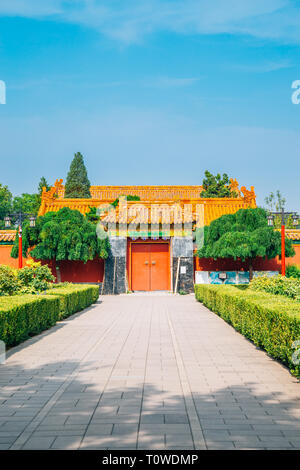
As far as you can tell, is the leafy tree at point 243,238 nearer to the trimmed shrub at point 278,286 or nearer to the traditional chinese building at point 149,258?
the traditional chinese building at point 149,258

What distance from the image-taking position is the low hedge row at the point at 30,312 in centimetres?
892

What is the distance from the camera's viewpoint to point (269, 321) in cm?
812

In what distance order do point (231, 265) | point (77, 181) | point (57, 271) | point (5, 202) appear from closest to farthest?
1. point (57, 271)
2. point (231, 265)
3. point (77, 181)
4. point (5, 202)

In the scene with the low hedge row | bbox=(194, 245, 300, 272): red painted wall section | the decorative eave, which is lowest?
the low hedge row

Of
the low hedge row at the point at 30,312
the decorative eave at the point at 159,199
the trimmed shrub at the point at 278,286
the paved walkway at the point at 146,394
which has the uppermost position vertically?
the decorative eave at the point at 159,199

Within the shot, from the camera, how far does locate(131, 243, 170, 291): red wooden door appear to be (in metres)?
26.1

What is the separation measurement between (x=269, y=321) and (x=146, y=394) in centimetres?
302

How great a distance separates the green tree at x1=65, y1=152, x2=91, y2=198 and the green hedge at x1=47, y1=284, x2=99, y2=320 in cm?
2089

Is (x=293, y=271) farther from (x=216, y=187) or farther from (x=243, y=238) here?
(x=216, y=187)

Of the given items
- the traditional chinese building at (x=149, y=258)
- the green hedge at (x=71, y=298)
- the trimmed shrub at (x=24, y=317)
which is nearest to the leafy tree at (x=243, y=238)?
the traditional chinese building at (x=149, y=258)

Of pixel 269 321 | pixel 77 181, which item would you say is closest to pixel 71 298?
pixel 269 321

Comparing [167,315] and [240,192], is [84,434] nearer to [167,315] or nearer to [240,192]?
[167,315]

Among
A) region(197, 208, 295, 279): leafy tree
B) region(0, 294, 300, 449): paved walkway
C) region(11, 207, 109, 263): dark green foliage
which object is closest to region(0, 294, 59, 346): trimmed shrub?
region(0, 294, 300, 449): paved walkway

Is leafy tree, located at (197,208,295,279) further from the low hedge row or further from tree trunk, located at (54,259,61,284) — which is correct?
the low hedge row
